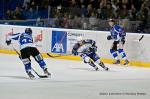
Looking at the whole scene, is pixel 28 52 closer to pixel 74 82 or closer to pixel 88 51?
pixel 74 82

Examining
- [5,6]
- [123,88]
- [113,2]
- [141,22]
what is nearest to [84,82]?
[123,88]

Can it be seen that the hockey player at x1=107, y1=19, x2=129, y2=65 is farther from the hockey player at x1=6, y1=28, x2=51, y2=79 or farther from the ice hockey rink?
the hockey player at x1=6, y1=28, x2=51, y2=79

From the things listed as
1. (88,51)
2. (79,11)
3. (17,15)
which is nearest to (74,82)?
(88,51)

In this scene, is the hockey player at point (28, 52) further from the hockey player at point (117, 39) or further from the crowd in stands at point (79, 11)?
the crowd in stands at point (79, 11)

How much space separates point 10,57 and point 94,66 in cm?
435

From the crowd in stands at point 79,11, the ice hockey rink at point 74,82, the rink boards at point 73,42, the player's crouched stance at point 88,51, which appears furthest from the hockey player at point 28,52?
the crowd in stands at point 79,11

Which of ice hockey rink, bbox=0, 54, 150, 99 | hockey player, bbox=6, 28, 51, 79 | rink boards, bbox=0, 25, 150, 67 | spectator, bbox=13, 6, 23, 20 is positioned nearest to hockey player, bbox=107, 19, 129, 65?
rink boards, bbox=0, 25, 150, 67

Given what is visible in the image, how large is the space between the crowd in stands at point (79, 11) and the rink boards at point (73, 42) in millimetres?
456

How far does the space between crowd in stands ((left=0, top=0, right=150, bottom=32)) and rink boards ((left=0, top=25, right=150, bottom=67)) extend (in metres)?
0.46

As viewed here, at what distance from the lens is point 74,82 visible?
52.0 ft

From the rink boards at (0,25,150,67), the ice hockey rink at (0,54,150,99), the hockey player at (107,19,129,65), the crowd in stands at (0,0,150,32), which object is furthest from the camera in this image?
the crowd in stands at (0,0,150,32)

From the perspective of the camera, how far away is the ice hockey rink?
1308cm

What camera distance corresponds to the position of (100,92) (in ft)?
44.5

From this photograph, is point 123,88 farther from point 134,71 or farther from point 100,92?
point 134,71
